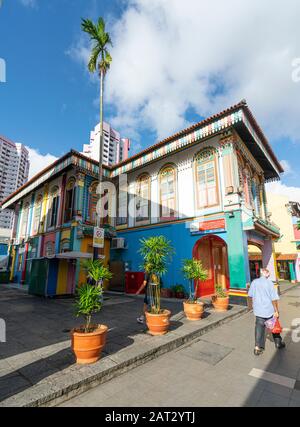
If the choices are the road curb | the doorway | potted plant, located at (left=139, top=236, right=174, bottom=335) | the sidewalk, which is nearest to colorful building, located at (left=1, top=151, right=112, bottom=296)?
the sidewalk

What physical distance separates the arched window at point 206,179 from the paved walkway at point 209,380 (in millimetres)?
7625

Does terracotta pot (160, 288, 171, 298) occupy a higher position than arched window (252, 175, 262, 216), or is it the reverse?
arched window (252, 175, 262, 216)

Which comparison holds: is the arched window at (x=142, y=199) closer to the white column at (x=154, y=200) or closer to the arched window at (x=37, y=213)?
the white column at (x=154, y=200)

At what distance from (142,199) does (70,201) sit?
5362 millimetres

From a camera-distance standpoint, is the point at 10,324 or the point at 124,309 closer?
the point at 10,324

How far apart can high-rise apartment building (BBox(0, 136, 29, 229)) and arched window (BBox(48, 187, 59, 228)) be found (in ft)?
229

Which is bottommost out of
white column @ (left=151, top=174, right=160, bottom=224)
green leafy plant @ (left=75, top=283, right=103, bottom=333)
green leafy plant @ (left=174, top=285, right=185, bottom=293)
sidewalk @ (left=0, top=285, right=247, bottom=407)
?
sidewalk @ (left=0, top=285, right=247, bottom=407)

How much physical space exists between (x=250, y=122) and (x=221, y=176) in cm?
323

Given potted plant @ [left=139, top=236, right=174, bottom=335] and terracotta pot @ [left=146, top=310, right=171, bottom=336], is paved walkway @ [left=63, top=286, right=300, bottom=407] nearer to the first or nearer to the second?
terracotta pot @ [left=146, top=310, right=171, bottom=336]

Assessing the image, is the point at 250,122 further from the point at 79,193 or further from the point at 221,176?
the point at 79,193

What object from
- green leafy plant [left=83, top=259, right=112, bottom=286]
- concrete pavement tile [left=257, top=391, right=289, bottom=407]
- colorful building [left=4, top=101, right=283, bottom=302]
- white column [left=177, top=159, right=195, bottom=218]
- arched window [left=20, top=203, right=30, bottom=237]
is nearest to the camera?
concrete pavement tile [left=257, top=391, right=289, bottom=407]

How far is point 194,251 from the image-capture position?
40.0 ft

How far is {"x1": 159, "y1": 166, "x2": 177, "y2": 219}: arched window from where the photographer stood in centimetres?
1353

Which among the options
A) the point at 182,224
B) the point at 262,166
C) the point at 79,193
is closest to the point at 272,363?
the point at 182,224
